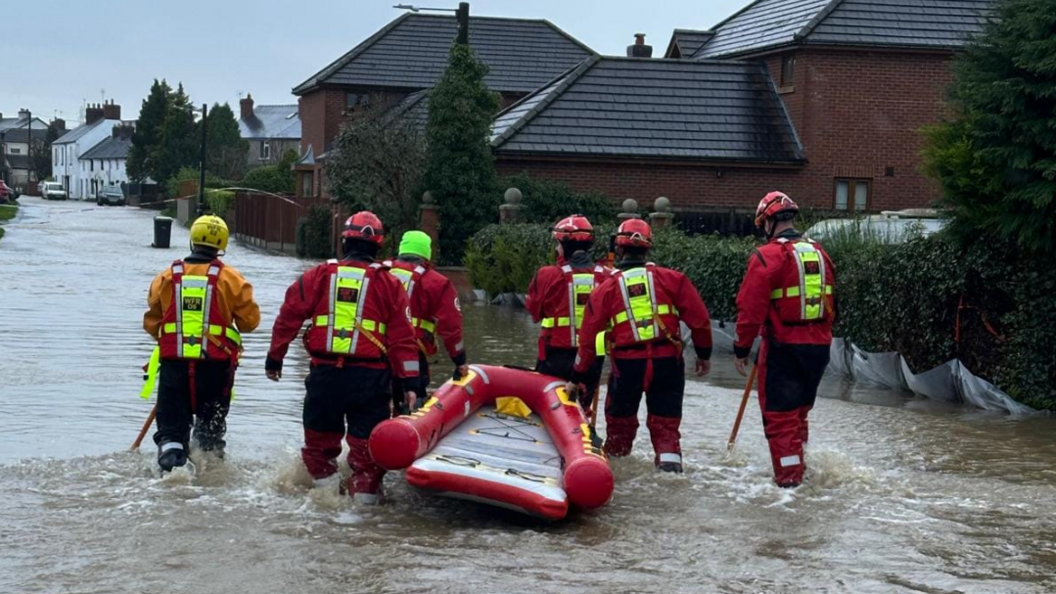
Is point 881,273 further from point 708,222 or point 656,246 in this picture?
point 708,222

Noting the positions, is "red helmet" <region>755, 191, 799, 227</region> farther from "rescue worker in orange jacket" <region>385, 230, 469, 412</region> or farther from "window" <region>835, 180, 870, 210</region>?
"window" <region>835, 180, 870, 210</region>

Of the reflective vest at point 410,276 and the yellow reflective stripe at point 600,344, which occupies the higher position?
the reflective vest at point 410,276

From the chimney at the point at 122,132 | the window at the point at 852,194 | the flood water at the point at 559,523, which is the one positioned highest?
the chimney at the point at 122,132

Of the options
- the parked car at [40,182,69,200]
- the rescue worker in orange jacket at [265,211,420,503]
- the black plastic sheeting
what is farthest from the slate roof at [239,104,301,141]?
the rescue worker in orange jacket at [265,211,420,503]

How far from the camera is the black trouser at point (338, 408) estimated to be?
355 inches

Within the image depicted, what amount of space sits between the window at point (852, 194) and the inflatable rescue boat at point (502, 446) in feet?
74.9

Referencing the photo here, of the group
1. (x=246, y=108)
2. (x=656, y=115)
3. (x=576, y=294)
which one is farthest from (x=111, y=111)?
(x=576, y=294)

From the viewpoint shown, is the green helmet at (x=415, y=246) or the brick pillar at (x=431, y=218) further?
the brick pillar at (x=431, y=218)

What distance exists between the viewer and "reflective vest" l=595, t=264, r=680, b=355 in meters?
10.0

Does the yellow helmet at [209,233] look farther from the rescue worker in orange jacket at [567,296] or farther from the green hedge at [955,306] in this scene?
the green hedge at [955,306]

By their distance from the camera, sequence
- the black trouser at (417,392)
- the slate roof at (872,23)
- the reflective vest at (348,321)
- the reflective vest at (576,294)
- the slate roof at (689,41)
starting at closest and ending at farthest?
1. the reflective vest at (348,321)
2. the black trouser at (417,392)
3. the reflective vest at (576,294)
4. the slate roof at (872,23)
5. the slate roof at (689,41)

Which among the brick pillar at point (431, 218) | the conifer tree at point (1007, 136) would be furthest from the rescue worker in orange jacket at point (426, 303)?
the brick pillar at point (431, 218)

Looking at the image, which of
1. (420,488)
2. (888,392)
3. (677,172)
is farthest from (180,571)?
(677,172)

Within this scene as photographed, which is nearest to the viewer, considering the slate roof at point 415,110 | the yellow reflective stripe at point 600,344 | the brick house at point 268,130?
the yellow reflective stripe at point 600,344
